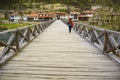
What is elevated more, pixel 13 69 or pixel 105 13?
pixel 13 69

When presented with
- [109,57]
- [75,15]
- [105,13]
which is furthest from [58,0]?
[109,57]

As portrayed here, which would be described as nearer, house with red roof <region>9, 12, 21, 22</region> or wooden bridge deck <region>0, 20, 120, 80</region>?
wooden bridge deck <region>0, 20, 120, 80</region>

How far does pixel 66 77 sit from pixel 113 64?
83.9 inches

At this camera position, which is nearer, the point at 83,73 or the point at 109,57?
the point at 83,73

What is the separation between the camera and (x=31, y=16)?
469 ft

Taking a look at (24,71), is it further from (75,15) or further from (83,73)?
(75,15)

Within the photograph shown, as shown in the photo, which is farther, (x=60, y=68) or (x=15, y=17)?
(x=15, y=17)

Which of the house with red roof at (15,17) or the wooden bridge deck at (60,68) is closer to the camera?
the wooden bridge deck at (60,68)

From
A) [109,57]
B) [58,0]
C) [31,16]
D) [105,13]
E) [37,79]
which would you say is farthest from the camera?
[58,0]

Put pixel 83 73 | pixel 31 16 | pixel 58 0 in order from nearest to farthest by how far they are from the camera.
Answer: pixel 83 73, pixel 31 16, pixel 58 0

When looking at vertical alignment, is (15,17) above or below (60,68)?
below

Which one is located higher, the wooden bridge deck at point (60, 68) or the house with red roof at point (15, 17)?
the wooden bridge deck at point (60, 68)

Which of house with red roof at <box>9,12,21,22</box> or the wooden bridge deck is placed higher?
the wooden bridge deck

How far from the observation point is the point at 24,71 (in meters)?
6.95
